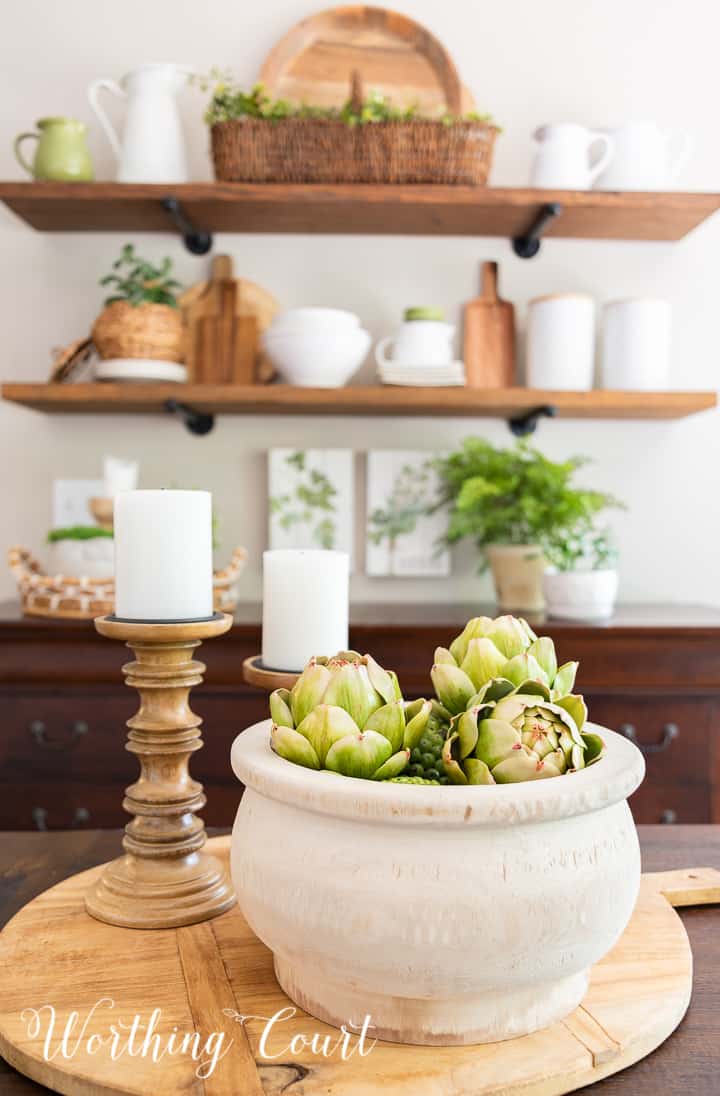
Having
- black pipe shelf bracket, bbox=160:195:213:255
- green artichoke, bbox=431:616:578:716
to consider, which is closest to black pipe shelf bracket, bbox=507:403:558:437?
black pipe shelf bracket, bbox=160:195:213:255

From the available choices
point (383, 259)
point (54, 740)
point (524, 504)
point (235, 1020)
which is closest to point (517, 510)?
point (524, 504)

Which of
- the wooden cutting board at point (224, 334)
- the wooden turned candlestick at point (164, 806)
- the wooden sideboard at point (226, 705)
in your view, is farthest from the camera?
the wooden cutting board at point (224, 334)

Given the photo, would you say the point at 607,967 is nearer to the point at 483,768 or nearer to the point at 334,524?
the point at 483,768

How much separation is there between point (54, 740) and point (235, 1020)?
1387 millimetres

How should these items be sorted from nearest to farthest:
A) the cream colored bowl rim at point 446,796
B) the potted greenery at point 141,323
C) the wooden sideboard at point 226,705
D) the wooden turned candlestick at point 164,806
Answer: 1. the cream colored bowl rim at point 446,796
2. the wooden turned candlestick at point 164,806
3. the wooden sideboard at point 226,705
4. the potted greenery at point 141,323

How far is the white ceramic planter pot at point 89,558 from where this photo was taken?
195cm

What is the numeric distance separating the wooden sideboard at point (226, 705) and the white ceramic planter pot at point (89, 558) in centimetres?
13

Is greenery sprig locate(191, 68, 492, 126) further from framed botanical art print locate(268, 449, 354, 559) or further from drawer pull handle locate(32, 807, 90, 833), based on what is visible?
drawer pull handle locate(32, 807, 90, 833)

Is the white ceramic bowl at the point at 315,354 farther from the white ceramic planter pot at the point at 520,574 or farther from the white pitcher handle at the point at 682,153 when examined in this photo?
the white pitcher handle at the point at 682,153

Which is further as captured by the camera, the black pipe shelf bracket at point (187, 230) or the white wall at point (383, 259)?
the white wall at point (383, 259)

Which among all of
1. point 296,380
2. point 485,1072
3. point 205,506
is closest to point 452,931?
point 485,1072

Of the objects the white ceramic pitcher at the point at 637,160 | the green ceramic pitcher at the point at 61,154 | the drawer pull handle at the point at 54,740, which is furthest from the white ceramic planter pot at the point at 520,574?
the green ceramic pitcher at the point at 61,154

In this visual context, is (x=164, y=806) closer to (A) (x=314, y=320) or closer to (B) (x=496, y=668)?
(B) (x=496, y=668)

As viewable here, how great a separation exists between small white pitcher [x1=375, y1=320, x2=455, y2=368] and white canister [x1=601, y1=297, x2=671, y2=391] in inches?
14.9
